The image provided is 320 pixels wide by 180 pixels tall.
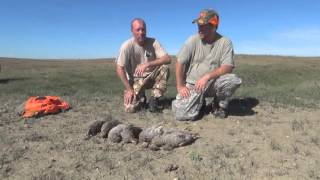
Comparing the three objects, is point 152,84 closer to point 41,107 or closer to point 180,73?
point 180,73

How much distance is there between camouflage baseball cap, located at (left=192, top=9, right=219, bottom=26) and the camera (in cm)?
754

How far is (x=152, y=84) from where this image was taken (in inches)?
355

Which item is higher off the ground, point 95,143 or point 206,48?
point 206,48

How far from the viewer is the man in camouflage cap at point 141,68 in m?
8.68

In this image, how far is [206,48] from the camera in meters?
7.94

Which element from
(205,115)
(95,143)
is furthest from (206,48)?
(95,143)

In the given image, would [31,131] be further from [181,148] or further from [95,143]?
[181,148]

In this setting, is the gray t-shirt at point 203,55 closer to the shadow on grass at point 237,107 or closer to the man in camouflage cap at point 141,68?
the shadow on grass at point 237,107

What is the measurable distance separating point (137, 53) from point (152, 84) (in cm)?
68

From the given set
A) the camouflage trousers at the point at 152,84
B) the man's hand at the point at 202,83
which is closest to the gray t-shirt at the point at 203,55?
the man's hand at the point at 202,83

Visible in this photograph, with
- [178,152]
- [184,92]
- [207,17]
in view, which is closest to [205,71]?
[184,92]

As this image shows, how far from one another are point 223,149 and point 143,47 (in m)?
3.23

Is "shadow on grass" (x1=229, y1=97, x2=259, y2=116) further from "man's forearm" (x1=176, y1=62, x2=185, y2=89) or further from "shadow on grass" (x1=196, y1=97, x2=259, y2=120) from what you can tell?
"man's forearm" (x1=176, y1=62, x2=185, y2=89)

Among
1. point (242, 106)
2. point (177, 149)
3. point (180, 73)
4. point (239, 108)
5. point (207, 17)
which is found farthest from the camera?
point (242, 106)
